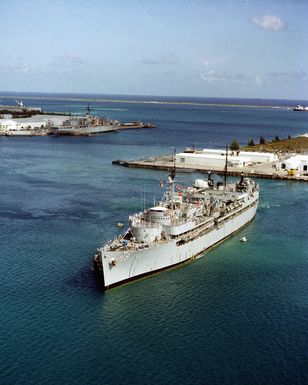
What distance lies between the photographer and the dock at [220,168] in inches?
3428

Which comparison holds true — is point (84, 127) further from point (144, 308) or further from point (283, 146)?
point (144, 308)

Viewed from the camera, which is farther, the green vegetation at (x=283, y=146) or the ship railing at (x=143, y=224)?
the green vegetation at (x=283, y=146)

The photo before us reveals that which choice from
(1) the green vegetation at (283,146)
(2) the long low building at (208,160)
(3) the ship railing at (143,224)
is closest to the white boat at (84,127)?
(1) the green vegetation at (283,146)

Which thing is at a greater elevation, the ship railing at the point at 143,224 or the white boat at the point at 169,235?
the ship railing at the point at 143,224

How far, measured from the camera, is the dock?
8706 centimetres

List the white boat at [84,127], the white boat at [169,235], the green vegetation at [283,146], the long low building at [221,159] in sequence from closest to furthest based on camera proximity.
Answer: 1. the white boat at [169,235]
2. the long low building at [221,159]
3. the green vegetation at [283,146]
4. the white boat at [84,127]

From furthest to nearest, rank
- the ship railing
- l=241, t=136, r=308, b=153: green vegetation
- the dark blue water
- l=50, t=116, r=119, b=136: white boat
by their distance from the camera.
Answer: l=50, t=116, r=119, b=136: white boat → l=241, t=136, r=308, b=153: green vegetation → the ship railing → the dark blue water

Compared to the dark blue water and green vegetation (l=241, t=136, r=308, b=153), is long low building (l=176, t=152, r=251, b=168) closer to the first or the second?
green vegetation (l=241, t=136, r=308, b=153)

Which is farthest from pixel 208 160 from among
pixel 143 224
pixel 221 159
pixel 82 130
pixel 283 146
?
pixel 82 130

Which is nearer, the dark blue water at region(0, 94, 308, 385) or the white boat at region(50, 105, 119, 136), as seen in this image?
the dark blue water at region(0, 94, 308, 385)

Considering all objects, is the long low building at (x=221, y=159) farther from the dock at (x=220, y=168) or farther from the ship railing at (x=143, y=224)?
the ship railing at (x=143, y=224)

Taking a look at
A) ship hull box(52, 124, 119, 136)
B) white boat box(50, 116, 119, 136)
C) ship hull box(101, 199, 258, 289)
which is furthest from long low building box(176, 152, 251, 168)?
white boat box(50, 116, 119, 136)

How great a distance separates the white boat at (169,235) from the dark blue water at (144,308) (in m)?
1.09

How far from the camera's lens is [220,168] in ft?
303
